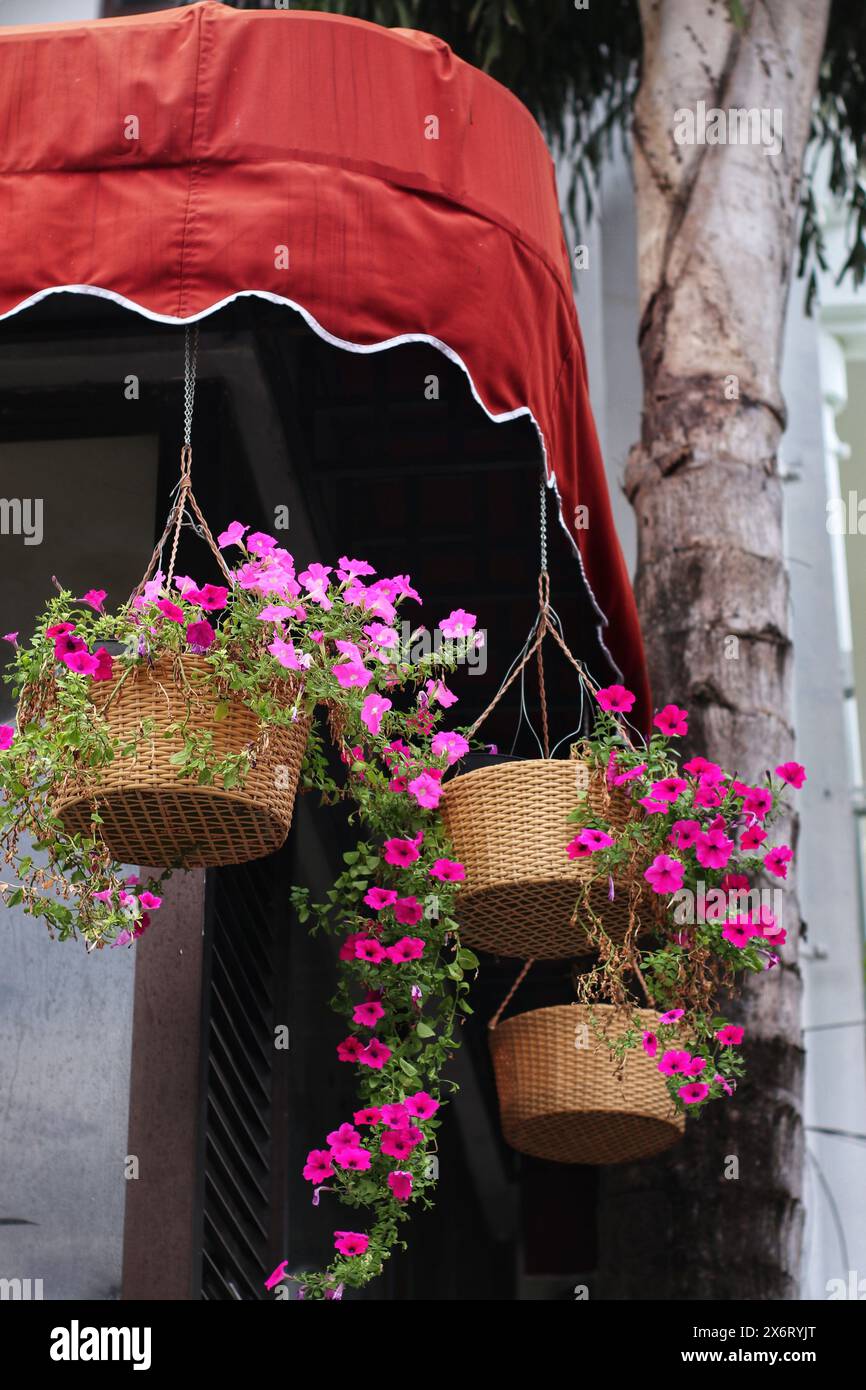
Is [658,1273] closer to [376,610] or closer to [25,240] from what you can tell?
[376,610]

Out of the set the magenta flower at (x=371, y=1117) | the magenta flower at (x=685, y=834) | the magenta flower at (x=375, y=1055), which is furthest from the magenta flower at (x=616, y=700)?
the magenta flower at (x=371, y=1117)

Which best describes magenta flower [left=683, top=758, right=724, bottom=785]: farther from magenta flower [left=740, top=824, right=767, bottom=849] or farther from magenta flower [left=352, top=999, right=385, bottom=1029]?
magenta flower [left=352, top=999, right=385, bottom=1029]

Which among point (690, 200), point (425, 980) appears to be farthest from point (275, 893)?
point (690, 200)

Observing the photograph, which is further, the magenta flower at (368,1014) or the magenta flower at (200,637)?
the magenta flower at (368,1014)

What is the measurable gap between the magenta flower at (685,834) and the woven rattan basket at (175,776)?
2.71 ft

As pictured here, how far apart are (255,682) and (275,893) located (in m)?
1.58

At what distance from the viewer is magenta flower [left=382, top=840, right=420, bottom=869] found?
12.2 feet

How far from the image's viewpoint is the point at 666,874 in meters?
3.69

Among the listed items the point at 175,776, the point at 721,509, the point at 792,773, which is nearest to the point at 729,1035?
the point at 792,773

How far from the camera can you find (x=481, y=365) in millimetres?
3717

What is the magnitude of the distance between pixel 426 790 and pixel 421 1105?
2.15 ft

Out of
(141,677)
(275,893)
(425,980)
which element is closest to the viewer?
(141,677)

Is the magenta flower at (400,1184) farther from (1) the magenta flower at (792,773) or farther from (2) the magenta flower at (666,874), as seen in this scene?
(1) the magenta flower at (792,773)

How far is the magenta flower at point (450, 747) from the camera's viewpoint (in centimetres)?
375
